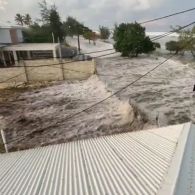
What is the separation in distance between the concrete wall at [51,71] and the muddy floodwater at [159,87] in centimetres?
158

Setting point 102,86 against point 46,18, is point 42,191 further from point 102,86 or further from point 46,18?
point 46,18

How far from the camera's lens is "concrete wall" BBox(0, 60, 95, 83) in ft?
61.0

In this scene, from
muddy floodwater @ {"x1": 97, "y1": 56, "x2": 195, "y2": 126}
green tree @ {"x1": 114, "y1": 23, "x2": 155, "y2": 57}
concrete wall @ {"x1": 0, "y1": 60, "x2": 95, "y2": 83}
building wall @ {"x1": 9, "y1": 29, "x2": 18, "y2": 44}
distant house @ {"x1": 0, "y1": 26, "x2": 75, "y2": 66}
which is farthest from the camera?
building wall @ {"x1": 9, "y1": 29, "x2": 18, "y2": 44}

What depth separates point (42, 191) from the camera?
125 inches

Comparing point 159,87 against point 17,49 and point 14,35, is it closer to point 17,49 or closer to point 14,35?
point 17,49

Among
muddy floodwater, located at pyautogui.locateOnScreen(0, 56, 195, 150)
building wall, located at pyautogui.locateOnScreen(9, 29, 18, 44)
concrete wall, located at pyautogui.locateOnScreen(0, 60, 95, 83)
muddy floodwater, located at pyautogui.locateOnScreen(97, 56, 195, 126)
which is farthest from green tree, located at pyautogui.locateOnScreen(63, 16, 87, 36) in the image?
muddy floodwater, located at pyautogui.locateOnScreen(0, 56, 195, 150)

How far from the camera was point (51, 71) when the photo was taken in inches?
746

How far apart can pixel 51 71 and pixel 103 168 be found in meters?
16.1

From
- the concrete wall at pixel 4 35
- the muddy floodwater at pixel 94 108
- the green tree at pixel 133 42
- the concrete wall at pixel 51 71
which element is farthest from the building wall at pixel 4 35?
the muddy floodwater at pixel 94 108

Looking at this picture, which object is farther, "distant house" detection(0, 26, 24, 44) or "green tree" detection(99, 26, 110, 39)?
"green tree" detection(99, 26, 110, 39)

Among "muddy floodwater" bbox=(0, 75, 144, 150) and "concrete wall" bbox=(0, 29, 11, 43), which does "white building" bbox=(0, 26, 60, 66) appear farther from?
"muddy floodwater" bbox=(0, 75, 144, 150)

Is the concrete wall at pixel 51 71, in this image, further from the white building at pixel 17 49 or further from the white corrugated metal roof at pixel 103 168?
the white corrugated metal roof at pixel 103 168

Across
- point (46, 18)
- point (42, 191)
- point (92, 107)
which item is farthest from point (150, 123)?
point (46, 18)

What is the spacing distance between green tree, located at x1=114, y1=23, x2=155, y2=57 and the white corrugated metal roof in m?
24.1
